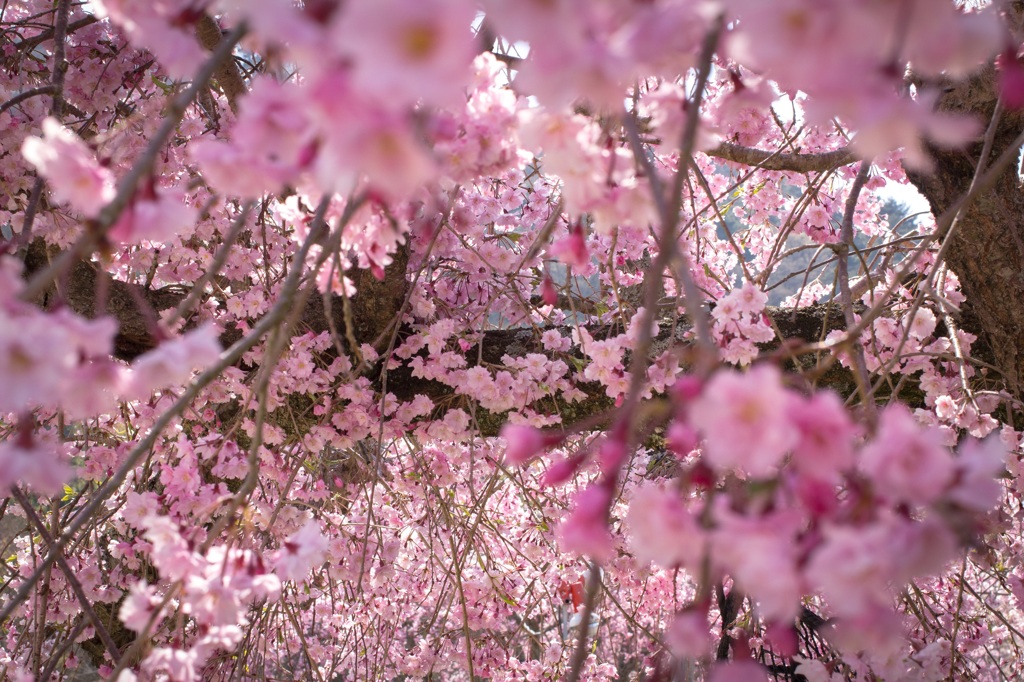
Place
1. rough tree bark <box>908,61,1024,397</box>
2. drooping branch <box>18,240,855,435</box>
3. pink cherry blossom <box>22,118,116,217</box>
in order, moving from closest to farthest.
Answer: pink cherry blossom <box>22,118,116,217</box>
rough tree bark <box>908,61,1024,397</box>
drooping branch <box>18,240,855,435</box>

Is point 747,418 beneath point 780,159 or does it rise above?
beneath

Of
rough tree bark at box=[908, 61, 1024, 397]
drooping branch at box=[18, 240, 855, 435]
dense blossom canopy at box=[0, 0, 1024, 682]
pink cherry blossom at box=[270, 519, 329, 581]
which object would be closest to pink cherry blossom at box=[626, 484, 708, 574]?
dense blossom canopy at box=[0, 0, 1024, 682]

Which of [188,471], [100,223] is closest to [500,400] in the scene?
[188,471]

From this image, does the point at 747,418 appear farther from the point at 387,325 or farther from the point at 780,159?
the point at 387,325

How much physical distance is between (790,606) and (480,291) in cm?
220

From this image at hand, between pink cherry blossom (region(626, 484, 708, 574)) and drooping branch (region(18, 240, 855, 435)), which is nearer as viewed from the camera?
pink cherry blossom (region(626, 484, 708, 574))

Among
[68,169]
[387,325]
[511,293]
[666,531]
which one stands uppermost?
[511,293]

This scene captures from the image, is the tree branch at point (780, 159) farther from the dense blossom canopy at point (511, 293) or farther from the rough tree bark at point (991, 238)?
the rough tree bark at point (991, 238)

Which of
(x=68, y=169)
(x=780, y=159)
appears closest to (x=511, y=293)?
(x=780, y=159)

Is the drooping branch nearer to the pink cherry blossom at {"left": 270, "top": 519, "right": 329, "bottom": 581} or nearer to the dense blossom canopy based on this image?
the dense blossom canopy

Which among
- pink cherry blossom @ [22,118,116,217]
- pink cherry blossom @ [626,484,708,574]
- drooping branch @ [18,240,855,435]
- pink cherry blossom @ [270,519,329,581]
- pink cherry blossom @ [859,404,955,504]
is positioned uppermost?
drooping branch @ [18,240,855,435]

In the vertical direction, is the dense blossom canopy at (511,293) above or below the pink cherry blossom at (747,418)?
above

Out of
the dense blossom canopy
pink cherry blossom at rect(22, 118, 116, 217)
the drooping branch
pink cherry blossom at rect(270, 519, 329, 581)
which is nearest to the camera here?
the dense blossom canopy

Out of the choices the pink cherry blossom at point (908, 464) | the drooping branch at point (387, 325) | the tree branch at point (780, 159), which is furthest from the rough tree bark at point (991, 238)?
the pink cherry blossom at point (908, 464)
